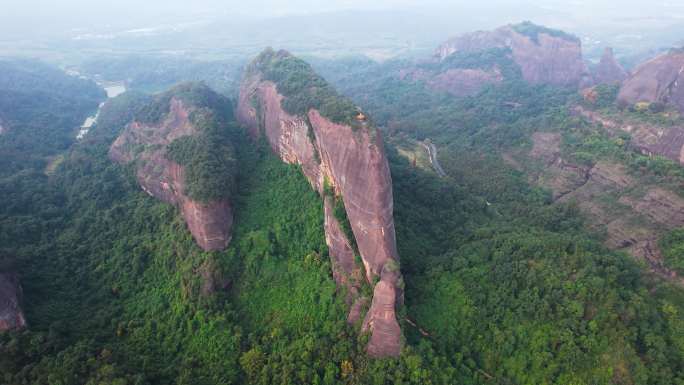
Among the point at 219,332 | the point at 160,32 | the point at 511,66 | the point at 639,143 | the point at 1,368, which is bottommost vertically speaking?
the point at 219,332

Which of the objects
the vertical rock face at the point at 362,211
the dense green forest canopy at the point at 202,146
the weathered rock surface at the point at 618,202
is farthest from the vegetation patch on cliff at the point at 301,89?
the weathered rock surface at the point at 618,202

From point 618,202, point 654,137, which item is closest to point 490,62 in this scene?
point 654,137

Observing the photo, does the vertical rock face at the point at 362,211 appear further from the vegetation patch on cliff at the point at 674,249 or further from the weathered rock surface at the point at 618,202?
the weathered rock surface at the point at 618,202

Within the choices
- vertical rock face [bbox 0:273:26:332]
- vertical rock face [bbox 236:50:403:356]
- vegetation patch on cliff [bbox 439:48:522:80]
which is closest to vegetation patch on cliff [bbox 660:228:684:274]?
vertical rock face [bbox 236:50:403:356]

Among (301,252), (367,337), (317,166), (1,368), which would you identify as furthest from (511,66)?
(1,368)

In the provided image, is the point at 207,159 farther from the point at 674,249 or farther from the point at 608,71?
the point at 608,71

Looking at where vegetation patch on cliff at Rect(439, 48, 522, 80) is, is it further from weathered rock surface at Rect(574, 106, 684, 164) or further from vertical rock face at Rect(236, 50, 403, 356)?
vertical rock face at Rect(236, 50, 403, 356)

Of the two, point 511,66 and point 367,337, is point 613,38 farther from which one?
point 367,337
